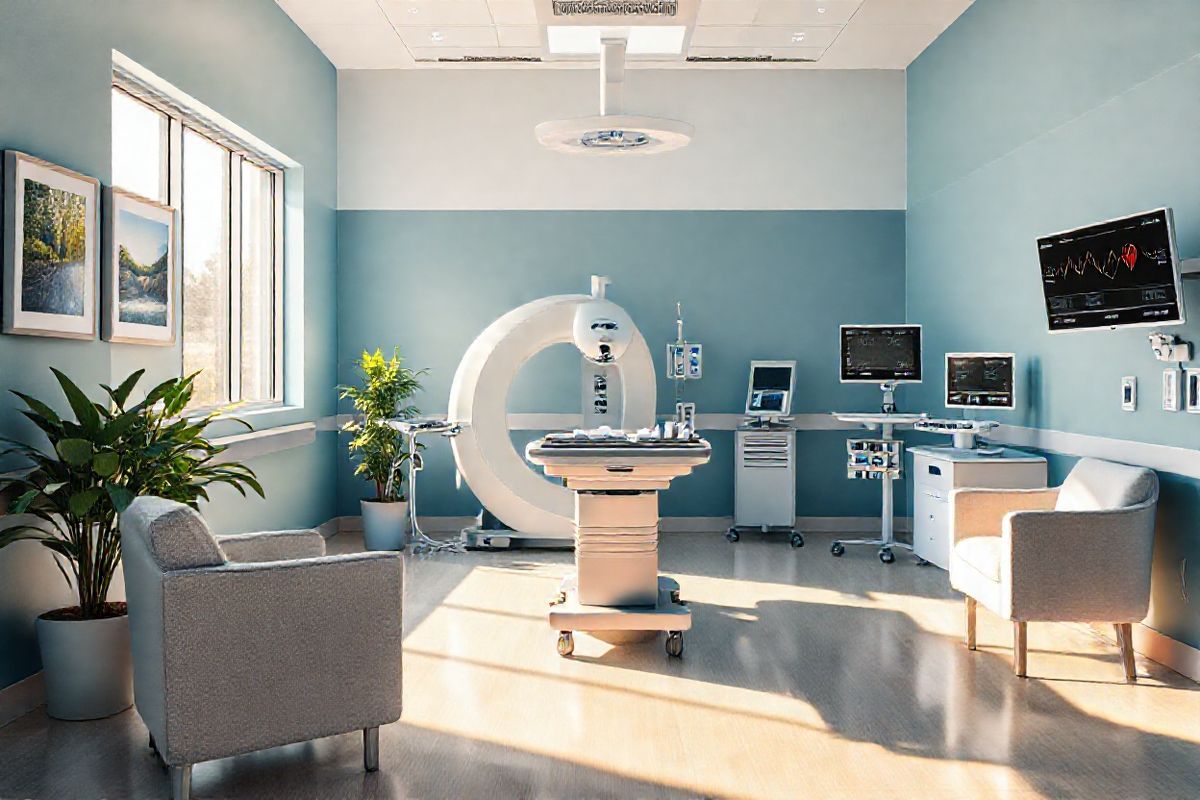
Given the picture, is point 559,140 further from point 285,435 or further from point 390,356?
point 390,356

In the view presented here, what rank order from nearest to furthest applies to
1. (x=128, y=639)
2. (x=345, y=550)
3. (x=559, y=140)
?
(x=128, y=639) → (x=559, y=140) → (x=345, y=550)

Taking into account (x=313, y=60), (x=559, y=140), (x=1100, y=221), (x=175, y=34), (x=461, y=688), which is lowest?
(x=461, y=688)

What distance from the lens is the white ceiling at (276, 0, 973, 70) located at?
6.33 meters

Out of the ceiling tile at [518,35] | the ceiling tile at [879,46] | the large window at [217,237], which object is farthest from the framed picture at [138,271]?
the ceiling tile at [879,46]

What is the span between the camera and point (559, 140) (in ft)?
16.9

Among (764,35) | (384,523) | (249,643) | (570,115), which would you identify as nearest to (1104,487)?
(249,643)

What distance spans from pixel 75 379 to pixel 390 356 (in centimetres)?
383

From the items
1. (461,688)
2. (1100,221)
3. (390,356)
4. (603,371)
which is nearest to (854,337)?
(603,371)

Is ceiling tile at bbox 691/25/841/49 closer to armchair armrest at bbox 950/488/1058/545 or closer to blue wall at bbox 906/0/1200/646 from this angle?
blue wall at bbox 906/0/1200/646

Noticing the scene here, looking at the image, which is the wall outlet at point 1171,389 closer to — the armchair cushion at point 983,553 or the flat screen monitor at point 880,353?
the armchair cushion at point 983,553

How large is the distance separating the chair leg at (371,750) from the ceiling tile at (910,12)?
5151 millimetres

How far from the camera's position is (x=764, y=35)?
6875 millimetres

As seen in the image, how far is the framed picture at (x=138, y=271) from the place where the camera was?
426cm

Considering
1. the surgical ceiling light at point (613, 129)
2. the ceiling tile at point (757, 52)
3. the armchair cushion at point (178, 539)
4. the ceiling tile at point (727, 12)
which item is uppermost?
the ceiling tile at point (757, 52)
